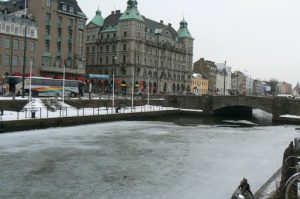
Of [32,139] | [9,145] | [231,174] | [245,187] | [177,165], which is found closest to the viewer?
[245,187]

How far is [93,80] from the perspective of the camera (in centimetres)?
13600

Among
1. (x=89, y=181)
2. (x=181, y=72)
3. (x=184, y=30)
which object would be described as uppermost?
(x=184, y=30)

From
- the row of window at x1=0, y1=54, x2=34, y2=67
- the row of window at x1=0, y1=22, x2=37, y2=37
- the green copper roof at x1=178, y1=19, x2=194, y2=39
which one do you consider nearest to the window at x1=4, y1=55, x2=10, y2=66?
the row of window at x1=0, y1=54, x2=34, y2=67

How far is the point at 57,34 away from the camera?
327 feet

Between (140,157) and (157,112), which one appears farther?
(157,112)

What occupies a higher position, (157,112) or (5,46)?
(5,46)

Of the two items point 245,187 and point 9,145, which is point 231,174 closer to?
point 245,187

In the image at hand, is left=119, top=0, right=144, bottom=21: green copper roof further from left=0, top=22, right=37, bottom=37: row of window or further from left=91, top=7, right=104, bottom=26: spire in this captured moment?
left=0, top=22, right=37, bottom=37: row of window

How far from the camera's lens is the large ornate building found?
136m

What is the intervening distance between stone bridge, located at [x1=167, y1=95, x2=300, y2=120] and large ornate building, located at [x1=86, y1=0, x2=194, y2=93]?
32649 millimetres

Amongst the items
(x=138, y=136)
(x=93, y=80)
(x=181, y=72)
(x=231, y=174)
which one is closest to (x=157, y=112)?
(x=138, y=136)

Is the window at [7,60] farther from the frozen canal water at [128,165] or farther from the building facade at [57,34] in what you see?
the frozen canal water at [128,165]

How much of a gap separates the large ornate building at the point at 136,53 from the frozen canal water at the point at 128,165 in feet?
282

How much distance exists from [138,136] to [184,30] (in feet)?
424
